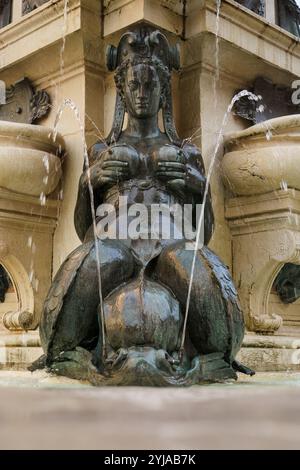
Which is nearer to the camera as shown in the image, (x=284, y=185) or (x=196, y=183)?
(x=196, y=183)

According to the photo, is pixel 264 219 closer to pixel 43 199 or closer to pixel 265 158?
pixel 265 158

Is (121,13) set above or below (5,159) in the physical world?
above

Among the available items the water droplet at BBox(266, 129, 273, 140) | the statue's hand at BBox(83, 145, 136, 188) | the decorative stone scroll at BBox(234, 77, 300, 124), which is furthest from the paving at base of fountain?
the decorative stone scroll at BBox(234, 77, 300, 124)

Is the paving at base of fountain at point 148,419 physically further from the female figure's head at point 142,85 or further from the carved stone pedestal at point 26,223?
the carved stone pedestal at point 26,223

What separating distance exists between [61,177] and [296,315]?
210 cm

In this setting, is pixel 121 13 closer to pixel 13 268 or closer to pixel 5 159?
pixel 5 159

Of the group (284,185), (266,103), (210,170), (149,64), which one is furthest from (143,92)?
(266,103)

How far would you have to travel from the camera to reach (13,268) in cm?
513

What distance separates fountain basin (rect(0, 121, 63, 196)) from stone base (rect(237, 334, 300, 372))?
5.69ft

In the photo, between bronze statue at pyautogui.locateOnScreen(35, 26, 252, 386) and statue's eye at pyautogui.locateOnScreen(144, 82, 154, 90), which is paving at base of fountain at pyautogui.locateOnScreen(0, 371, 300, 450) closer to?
bronze statue at pyautogui.locateOnScreen(35, 26, 252, 386)

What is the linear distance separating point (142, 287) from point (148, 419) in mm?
1398

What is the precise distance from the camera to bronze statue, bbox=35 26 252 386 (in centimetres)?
314

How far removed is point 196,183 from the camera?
3.92 metres
